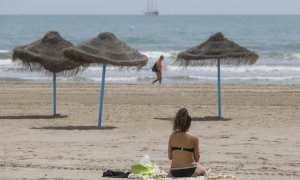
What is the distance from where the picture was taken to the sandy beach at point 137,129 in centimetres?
1045

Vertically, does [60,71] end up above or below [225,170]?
above

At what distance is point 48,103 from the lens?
1911 cm

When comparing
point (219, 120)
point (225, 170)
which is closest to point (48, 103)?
point (219, 120)

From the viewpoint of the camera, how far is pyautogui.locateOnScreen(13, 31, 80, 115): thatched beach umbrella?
15938mm

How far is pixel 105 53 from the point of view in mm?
14617

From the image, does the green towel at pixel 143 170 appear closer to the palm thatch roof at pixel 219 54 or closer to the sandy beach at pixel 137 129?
the sandy beach at pixel 137 129

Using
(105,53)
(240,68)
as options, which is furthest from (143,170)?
(240,68)

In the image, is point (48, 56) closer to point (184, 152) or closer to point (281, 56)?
point (184, 152)

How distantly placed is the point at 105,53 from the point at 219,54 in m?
2.64

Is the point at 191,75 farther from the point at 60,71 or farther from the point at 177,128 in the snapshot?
the point at 177,128

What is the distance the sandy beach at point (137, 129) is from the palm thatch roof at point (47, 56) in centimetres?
102

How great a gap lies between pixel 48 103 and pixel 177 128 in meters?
10.6

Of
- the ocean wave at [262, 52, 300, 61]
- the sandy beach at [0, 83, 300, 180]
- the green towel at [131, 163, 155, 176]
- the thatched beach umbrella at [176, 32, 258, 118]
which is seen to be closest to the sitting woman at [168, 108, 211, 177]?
the green towel at [131, 163, 155, 176]

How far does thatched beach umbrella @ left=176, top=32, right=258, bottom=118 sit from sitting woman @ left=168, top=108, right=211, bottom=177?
732cm
